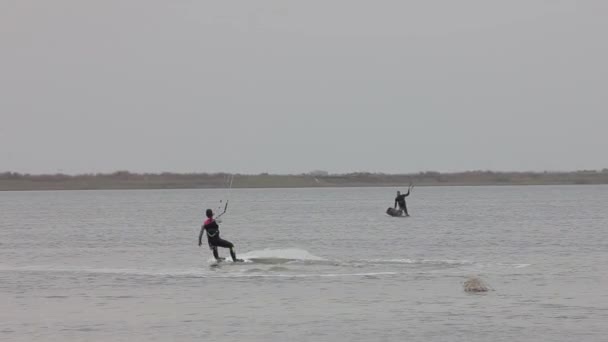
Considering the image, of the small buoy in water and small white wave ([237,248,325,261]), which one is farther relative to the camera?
small white wave ([237,248,325,261])

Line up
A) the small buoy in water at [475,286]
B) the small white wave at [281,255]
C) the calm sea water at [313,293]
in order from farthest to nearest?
the small white wave at [281,255]
the small buoy in water at [475,286]
the calm sea water at [313,293]

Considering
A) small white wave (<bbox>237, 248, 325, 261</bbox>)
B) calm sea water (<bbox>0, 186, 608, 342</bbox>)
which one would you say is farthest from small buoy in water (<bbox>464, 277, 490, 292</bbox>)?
small white wave (<bbox>237, 248, 325, 261</bbox>)

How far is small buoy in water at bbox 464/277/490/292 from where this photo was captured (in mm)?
24781

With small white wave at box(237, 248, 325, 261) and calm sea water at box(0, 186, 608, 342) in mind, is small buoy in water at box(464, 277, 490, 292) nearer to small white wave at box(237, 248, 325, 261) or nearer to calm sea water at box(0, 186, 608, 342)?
calm sea water at box(0, 186, 608, 342)

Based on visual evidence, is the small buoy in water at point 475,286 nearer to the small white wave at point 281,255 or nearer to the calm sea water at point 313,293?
the calm sea water at point 313,293

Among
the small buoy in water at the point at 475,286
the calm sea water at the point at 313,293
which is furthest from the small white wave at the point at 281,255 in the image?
the small buoy in water at the point at 475,286

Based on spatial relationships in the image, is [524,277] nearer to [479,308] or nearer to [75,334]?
[479,308]

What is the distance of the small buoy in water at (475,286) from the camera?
81.3 feet

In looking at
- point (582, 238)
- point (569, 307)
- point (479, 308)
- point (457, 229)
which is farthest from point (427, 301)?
point (457, 229)

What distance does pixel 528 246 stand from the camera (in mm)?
42156

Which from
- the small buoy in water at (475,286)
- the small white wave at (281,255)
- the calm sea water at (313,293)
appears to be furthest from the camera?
the small white wave at (281,255)

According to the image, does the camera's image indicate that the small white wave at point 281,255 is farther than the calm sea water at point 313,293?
Yes

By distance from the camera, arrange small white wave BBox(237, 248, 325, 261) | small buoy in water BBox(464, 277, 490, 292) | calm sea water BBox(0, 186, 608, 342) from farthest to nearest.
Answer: small white wave BBox(237, 248, 325, 261) < small buoy in water BBox(464, 277, 490, 292) < calm sea water BBox(0, 186, 608, 342)

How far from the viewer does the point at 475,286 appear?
81.5 ft
